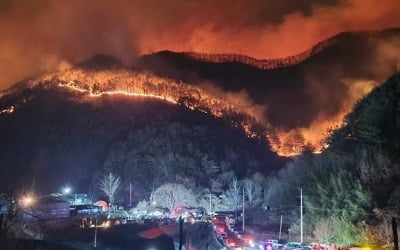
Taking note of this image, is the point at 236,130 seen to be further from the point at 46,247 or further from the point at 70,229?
the point at 46,247

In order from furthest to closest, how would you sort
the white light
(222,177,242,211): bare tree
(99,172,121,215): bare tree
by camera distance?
1. the white light
2. (99,172,121,215): bare tree
3. (222,177,242,211): bare tree

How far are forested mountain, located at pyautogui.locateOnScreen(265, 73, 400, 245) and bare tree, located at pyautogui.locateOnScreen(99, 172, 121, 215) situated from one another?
52969mm

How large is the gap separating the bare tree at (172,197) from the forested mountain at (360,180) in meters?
29.5

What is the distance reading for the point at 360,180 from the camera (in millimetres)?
60969

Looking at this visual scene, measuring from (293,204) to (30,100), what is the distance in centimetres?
13877

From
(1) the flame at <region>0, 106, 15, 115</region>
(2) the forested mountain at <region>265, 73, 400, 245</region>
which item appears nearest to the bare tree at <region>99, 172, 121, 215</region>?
(2) the forested mountain at <region>265, 73, 400, 245</region>

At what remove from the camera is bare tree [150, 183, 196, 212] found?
10481 cm

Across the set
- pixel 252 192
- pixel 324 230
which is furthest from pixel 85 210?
pixel 324 230

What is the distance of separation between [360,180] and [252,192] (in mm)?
60962

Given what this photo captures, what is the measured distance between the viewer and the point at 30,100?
19075cm

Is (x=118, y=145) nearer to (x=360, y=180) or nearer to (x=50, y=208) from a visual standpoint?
(x=50, y=208)

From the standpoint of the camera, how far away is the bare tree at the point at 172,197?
344ft

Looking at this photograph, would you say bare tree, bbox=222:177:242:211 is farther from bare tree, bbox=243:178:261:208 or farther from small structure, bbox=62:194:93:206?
small structure, bbox=62:194:93:206

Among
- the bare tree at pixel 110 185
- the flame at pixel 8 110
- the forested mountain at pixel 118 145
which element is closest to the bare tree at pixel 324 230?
the bare tree at pixel 110 185
